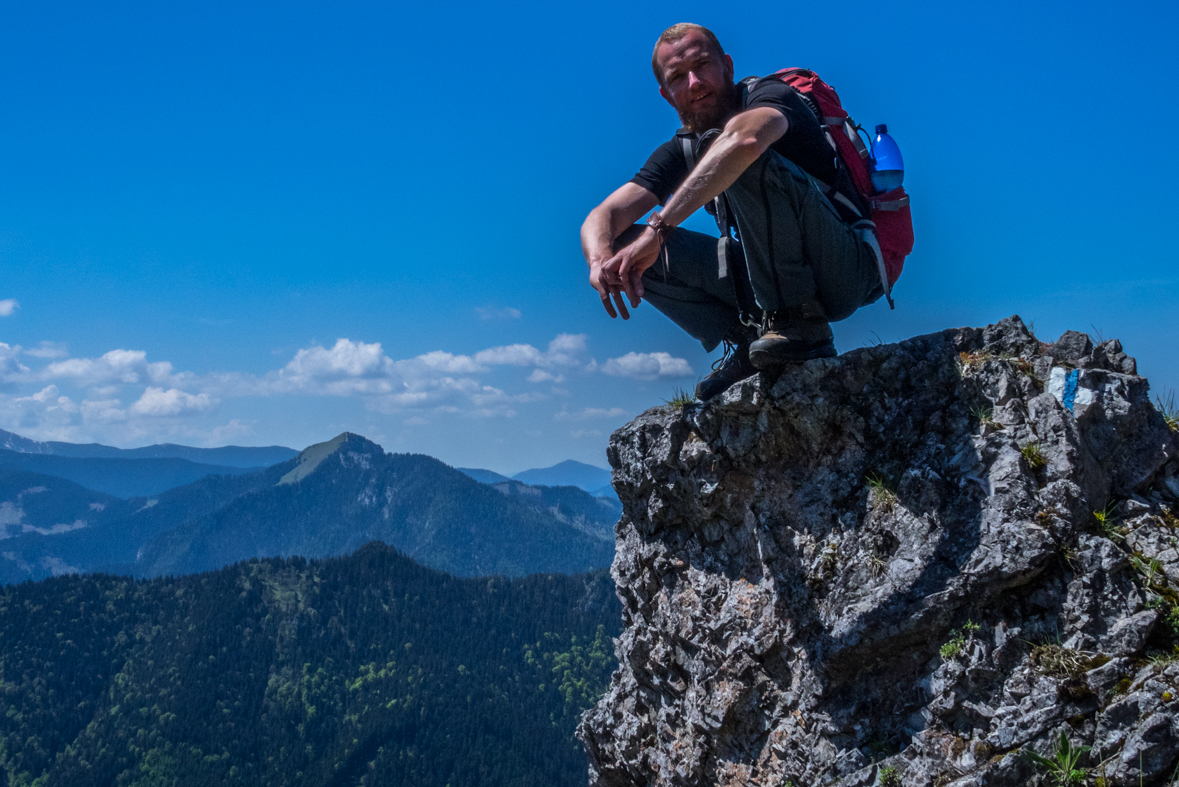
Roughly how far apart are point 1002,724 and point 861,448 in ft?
8.45

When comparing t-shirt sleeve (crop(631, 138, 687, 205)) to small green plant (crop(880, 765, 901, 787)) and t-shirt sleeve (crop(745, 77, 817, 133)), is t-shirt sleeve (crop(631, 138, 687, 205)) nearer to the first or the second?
t-shirt sleeve (crop(745, 77, 817, 133))

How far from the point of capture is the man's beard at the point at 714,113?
630 cm

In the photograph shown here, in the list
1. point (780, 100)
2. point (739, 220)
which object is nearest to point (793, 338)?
point (739, 220)

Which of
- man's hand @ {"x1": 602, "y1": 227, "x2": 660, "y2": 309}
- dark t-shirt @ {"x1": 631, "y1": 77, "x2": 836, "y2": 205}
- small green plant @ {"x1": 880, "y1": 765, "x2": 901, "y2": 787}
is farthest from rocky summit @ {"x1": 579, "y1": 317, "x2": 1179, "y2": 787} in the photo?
man's hand @ {"x1": 602, "y1": 227, "x2": 660, "y2": 309}

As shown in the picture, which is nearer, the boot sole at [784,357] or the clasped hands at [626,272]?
→ the clasped hands at [626,272]

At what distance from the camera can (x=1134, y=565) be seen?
5145 mm

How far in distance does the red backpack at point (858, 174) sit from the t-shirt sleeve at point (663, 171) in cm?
107

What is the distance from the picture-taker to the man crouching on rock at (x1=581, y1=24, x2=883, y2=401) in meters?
5.62

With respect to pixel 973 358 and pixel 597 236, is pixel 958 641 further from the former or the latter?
pixel 597 236

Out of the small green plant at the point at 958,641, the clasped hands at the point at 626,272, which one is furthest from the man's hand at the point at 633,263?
the small green plant at the point at 958,641

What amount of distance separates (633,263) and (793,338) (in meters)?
1.94

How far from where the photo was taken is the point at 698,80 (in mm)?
6121

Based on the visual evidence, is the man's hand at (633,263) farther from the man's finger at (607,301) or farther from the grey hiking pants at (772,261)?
the grey hiking pants at (772,261)

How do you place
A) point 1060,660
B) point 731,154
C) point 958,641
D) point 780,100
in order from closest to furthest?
1. point 1060,660
2. point 731,154
3. point 958,641
4. point 780,100
